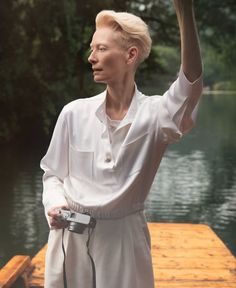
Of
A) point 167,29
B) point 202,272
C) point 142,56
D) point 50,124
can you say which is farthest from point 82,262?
point 167,29

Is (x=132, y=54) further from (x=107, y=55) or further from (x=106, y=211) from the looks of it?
(x=106, y=211)

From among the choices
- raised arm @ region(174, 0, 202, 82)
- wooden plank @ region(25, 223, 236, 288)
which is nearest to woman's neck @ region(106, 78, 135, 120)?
raised arm @ region(174, 0, 202, 82)

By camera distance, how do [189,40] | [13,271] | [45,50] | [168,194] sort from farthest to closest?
1. [45,50]
2. [168,194]
3. [13,271]
4. [189,40]


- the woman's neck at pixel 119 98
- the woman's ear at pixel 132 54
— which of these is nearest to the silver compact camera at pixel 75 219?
the woman's neck at pixel 119 98

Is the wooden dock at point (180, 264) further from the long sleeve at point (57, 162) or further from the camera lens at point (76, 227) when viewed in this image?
the camera lens at point (76, 227)

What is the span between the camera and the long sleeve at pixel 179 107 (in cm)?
149

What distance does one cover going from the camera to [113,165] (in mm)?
1545

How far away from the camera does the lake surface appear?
7500mm

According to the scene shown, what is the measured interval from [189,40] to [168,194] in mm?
8664

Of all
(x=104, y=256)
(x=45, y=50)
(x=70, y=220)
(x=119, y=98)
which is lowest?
(x=45, y=50)

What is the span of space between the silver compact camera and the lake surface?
4.94 meters

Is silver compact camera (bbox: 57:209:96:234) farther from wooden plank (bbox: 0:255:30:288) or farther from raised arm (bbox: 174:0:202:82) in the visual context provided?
wooden plank (bbox: 0:255:30:288)

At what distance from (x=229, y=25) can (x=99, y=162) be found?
1545cm

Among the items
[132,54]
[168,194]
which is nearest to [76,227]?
[132,54]
